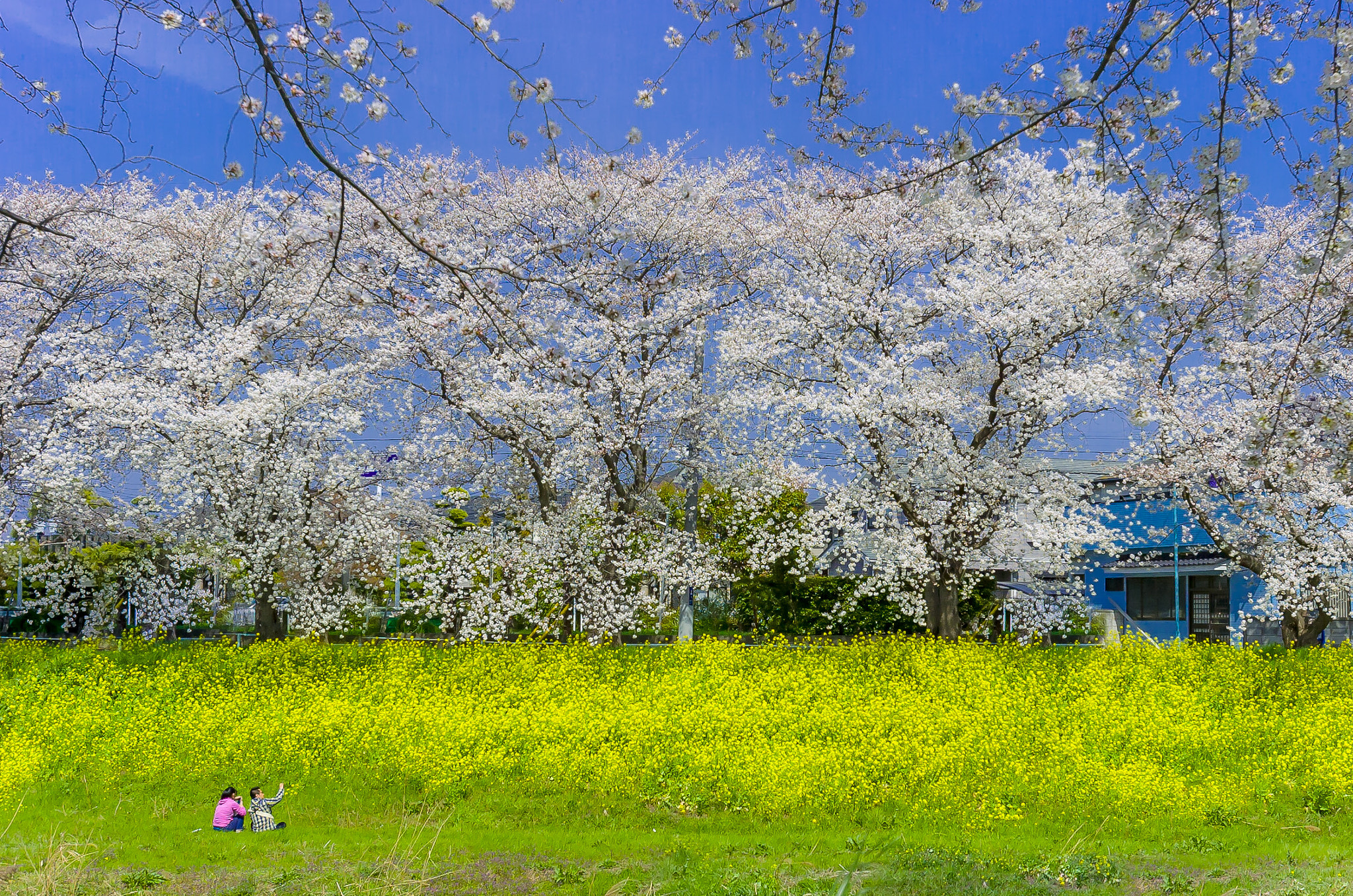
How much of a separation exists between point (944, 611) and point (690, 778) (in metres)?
10.9

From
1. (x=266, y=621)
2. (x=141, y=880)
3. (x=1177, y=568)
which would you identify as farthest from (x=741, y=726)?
(x=1177, y=568)

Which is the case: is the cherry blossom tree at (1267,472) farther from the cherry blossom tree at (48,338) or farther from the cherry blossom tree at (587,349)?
the cherry blossom tree at (48,338)

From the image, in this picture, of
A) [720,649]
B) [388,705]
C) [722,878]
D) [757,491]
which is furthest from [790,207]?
[722,878]

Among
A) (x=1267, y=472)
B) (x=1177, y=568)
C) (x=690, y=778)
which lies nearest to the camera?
(x=690, y=778)

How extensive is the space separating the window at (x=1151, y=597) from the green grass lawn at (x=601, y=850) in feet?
79.9

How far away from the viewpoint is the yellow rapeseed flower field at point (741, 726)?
8656 mm

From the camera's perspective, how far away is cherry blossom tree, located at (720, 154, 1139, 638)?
1641cm

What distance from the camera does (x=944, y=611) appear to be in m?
18.4

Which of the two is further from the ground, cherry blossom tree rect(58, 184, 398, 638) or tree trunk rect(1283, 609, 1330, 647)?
cherry blossom tree rect(58, 184, 398, 638)

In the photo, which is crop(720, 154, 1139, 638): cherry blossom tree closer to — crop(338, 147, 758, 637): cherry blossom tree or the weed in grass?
crop(338, 147, 758, 637): cherry blossom tree

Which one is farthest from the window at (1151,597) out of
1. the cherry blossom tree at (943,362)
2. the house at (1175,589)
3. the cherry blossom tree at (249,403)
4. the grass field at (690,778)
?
the cherry blossom tree at (249,403)

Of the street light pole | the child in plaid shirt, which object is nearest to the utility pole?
the child in plaid shirt

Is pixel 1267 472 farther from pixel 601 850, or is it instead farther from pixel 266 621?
pixel 266 621

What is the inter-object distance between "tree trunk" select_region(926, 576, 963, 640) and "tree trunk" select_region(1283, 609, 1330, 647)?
6.66 meters
